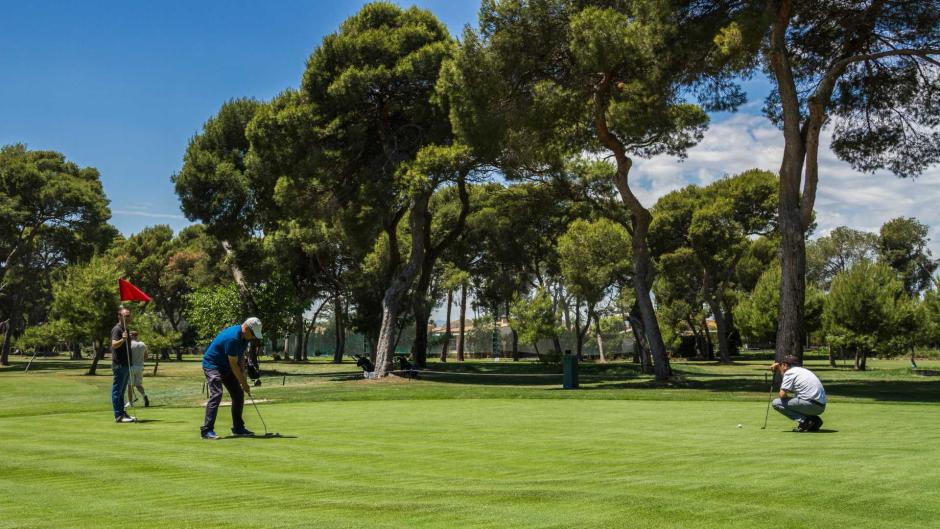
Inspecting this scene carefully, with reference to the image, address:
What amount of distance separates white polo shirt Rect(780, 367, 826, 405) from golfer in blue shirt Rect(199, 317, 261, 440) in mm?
8411

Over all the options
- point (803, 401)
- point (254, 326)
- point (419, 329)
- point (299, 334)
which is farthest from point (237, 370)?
point (299, 334)

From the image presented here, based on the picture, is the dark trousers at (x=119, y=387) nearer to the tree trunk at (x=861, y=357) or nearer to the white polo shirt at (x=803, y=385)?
the white polo shirt at (x=803, y=385)

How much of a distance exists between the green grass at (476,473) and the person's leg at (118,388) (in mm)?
447

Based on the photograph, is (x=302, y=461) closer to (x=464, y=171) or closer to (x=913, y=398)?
(x=913, y=398)

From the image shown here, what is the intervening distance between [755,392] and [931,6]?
15564 mm

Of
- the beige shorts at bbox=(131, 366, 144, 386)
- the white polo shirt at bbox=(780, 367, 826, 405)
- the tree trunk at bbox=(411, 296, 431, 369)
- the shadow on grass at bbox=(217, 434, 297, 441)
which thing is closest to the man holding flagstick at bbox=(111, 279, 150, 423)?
the beige shorts at bbox=(131, 366, 144, 386)

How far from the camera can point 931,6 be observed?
88.7 feet

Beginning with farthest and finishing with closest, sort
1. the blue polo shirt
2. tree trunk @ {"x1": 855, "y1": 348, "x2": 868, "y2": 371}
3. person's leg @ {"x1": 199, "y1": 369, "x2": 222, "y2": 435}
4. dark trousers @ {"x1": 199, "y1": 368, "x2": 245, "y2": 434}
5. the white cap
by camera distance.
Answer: tree trunk @ {"x1": 855, "y1": 348, "x2": 868, "y2": 371}
the blue polo shirt
dark trousers @ {"x1": 199, "y1": 368, "x2": 245, "y2": 434}
person's leg @ {"x1": 199, "y1": 369, "x2": 222, "y2": 435}
the white cap

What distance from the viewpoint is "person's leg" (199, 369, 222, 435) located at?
10945mm

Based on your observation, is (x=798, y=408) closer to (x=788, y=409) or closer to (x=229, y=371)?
(x=788, y=409)

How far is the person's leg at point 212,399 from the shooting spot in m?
10.9

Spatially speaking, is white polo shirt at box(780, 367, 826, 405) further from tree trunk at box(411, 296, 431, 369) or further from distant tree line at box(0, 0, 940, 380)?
tree trunk at box(411, 296, 431, 369)

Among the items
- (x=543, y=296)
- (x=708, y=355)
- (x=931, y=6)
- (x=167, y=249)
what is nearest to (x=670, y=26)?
(x=931, y=6)

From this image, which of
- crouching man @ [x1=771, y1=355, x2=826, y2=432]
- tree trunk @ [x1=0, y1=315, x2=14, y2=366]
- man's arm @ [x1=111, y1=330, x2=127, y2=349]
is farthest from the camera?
tree trunk @ [x1=0, y1=315, x2=14, y2=366]
